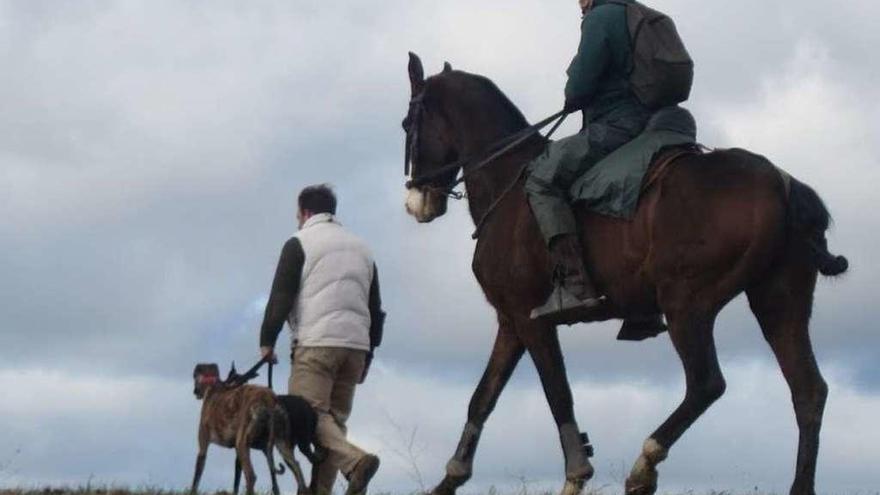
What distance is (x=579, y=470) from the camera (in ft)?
44.5

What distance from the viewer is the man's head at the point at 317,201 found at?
1486cm

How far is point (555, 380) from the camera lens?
45.5ft

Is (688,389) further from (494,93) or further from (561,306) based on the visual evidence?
(494,93)

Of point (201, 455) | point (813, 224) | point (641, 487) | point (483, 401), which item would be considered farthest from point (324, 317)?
point (813, 224)

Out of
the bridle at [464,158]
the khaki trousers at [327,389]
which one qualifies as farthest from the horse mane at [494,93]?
the khaki trousers at [327,389]

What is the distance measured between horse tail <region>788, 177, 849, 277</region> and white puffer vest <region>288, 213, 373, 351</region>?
3.35m

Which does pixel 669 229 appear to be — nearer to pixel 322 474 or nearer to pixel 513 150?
pixel 513 150

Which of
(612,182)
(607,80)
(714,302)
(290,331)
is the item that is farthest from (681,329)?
(290,331)

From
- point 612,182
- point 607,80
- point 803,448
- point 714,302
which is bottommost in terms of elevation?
point 803,448

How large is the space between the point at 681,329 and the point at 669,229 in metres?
0.66

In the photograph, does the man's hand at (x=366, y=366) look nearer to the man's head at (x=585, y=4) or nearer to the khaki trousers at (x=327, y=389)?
the khaki trousers at (x=327, y=389)

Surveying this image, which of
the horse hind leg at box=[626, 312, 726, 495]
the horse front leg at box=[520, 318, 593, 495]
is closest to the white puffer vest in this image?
the horse front leg at box=[520, 318, 593, 495]

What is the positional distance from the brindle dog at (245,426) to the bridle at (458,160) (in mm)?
1957

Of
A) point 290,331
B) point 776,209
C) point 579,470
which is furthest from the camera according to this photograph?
point 290,331
